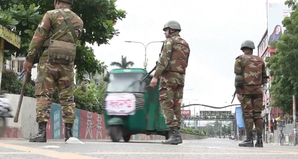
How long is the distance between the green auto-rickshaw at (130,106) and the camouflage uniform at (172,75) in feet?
9.00

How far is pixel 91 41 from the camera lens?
19.5 m

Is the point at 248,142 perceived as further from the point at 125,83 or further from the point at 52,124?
the point at 52,124

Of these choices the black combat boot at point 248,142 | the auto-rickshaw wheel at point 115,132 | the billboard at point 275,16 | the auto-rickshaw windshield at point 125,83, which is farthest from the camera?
the billboard at point 275,16

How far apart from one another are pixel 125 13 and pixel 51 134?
8.57 m

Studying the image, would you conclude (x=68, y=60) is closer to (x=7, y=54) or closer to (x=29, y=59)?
(x=29, y=59)

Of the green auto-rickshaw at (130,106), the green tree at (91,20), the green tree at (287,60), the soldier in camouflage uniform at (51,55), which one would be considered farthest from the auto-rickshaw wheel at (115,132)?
the green tree at (287,60)

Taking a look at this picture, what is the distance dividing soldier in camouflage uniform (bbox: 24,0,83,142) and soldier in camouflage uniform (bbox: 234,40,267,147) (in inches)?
137

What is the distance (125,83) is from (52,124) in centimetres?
283

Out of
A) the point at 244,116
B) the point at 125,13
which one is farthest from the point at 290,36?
the point at 244,116

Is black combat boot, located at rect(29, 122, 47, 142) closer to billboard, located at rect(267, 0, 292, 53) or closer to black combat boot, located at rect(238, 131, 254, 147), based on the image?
black combat boot, located at rect(238, 131, 254, 147)

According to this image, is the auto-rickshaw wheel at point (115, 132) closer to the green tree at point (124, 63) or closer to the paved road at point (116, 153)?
the paved road at point (116, 153)

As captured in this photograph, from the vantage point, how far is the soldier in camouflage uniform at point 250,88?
29.7ft

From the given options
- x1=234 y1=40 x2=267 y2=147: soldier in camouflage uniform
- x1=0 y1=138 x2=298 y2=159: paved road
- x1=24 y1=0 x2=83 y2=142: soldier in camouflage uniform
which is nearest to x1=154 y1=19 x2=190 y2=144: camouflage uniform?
x1=234 y1=40 x2=267 y2=147: soldier in camouflage uniform

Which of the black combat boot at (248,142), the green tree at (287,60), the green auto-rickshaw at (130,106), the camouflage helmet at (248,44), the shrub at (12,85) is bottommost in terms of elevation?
the black combat boot at (248,142)
